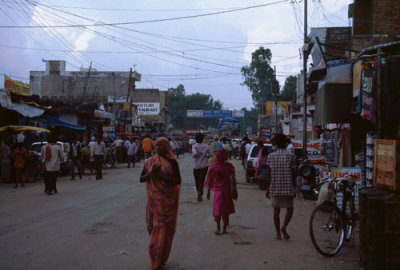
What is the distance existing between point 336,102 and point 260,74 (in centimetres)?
7244

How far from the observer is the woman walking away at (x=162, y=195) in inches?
235

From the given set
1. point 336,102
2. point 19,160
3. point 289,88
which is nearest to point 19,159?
point 19,160

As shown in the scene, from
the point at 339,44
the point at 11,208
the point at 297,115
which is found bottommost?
the point at 11,208

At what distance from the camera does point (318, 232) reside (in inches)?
263

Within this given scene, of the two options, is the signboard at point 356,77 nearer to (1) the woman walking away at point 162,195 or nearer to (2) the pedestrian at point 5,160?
(1) the woman walking away at point 162,195

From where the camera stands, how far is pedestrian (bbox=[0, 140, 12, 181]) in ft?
60.0

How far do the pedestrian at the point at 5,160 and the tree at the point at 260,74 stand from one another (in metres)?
68.0

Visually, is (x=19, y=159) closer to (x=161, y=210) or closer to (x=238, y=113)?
(x=161, y=210)

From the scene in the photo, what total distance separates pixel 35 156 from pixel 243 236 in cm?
1440

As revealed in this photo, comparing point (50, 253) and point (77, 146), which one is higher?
point (77, 146)

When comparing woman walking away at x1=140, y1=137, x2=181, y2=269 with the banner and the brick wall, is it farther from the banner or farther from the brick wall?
the banner

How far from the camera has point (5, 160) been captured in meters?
18.3

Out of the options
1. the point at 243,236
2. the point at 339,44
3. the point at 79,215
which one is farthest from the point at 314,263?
the point at 339,44

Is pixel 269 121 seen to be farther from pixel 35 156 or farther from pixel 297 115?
pixel 35 156
